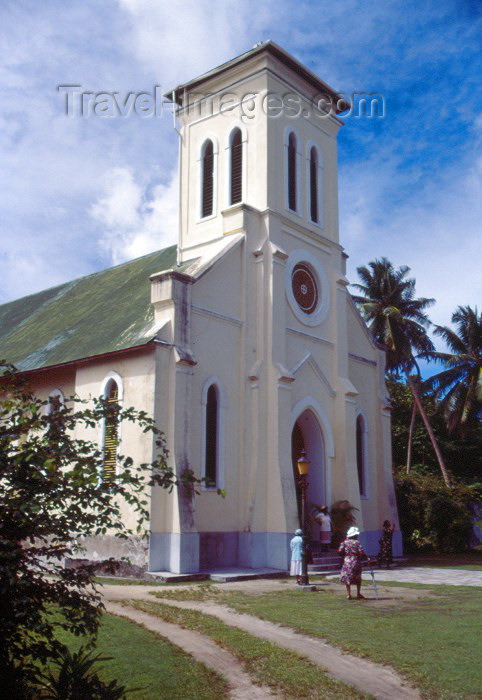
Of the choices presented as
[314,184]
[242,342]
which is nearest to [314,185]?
[314,184]

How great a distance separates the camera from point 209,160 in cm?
2530

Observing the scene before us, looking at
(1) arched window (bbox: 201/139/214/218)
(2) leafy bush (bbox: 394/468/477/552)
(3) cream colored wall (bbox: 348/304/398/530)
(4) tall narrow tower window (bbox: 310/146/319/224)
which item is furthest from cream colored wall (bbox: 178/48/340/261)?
(2) leafy bush (bbox: 394/468/477/552)

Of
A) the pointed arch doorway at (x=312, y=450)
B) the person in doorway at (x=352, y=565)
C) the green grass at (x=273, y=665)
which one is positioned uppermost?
the pointed arch doorway at (x=312, y=450)

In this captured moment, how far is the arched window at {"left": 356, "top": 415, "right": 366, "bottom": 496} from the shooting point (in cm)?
2539

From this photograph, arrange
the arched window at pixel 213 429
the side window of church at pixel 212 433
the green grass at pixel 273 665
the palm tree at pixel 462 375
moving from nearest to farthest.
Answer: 1. the green grass at pixel 273 665
2. the arched window at pixel 213 429
3. the side window of church at pixel 212 433
4. the palm tree at pixel 462 375

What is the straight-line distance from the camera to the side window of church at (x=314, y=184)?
25.9m

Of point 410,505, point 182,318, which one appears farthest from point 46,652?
point 410,505

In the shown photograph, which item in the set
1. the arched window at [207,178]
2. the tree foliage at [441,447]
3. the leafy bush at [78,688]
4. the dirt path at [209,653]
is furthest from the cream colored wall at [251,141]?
the tree foliage at [441,447]

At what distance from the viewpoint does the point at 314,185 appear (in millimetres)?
26219

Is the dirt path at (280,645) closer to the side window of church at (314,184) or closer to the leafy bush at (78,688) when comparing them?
the leafy bush at (78,688)

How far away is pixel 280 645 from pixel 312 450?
14.6m

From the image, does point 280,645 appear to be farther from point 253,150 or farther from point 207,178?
point 207,178

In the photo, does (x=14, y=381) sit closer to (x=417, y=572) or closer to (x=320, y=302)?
(x=417, y=572)

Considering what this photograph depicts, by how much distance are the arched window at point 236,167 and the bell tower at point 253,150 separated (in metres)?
0.03
